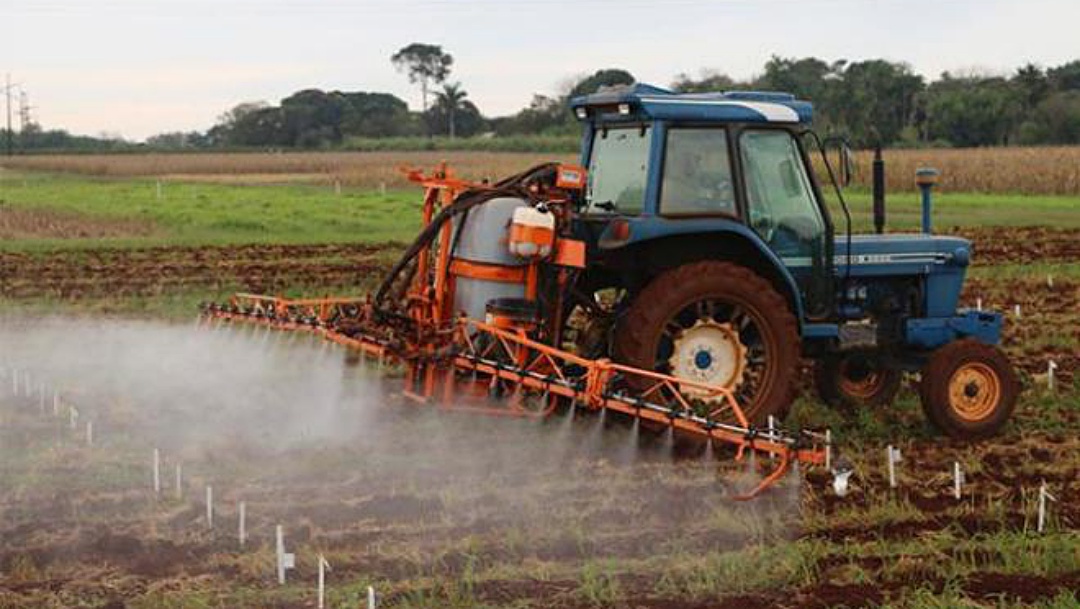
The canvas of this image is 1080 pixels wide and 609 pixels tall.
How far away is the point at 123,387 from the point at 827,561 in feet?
19.2

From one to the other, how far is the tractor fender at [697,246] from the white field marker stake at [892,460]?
103 cm

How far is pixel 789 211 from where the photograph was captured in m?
8.79

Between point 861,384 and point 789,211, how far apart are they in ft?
5.96

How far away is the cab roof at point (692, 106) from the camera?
8.41m

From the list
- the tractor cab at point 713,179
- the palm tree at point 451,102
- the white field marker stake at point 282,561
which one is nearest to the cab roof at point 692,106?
the tractor cab at point 713,179

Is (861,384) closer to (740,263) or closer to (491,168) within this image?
(740,263)

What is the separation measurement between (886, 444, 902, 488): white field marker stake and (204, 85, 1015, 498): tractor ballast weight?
0.39 m

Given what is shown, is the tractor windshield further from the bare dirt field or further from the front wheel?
the front wheel

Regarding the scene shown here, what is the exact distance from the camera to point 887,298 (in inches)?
372

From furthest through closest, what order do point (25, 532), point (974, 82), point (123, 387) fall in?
point (974, 82)
point (123, 387)
point (25, 532)

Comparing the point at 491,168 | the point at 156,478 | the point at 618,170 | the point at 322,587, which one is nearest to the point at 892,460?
the point at 618,170

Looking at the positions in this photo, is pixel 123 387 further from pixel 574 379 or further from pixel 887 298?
pixel 887 298

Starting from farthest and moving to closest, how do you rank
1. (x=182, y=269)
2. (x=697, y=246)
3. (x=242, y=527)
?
(x=182, y=269), (x=697, y=246), (x=242, y=527)

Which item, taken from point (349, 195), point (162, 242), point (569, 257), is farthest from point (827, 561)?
point (349, 195)
